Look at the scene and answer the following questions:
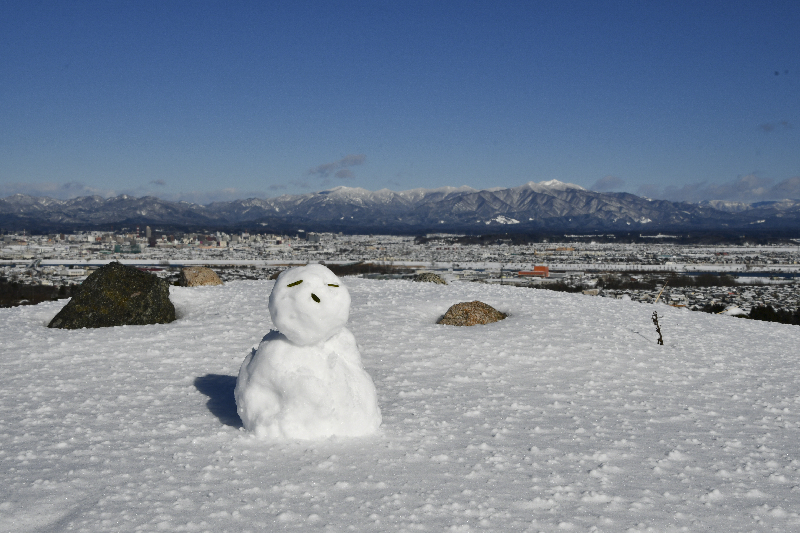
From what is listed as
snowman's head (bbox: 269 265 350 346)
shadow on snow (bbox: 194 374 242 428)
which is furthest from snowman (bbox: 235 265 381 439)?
shadow on snow (bbox: 194 374 242 428)

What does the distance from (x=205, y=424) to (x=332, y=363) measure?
6.16 feet

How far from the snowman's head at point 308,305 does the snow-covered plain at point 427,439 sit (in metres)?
1.31

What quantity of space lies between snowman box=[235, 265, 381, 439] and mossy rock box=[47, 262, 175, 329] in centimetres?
754

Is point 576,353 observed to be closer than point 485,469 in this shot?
No

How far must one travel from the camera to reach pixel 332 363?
6.44m

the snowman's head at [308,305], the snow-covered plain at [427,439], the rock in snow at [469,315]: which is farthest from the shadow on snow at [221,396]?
the rock in snow at [469,315]

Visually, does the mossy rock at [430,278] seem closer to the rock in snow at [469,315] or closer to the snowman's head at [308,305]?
the rock in snow at [469,315]

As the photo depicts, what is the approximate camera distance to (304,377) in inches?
246

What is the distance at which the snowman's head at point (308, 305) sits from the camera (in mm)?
6180

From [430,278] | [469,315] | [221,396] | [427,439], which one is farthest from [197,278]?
[427,439]

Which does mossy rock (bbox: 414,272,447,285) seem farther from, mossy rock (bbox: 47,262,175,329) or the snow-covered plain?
mossy rock (bbox: 47,262,175,329)

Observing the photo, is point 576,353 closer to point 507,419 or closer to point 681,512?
point 507,419

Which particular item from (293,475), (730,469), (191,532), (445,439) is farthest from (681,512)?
(191,532)

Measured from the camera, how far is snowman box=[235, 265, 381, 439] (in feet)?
20.4
